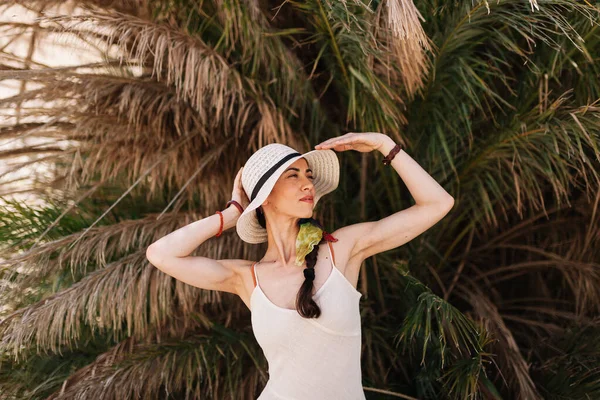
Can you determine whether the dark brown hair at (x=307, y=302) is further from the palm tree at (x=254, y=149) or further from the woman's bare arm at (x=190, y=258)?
the palm tree at (x=254, y=149)

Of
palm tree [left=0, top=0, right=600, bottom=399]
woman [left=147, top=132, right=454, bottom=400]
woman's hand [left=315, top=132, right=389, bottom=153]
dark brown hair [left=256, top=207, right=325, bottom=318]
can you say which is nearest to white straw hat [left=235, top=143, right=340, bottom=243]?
woman [left=147, top=132, right=454, bottom=400]

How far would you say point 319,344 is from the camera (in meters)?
2.50

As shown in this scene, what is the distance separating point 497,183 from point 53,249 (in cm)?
270

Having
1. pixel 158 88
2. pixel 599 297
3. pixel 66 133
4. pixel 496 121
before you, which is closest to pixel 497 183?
pixel 496 121

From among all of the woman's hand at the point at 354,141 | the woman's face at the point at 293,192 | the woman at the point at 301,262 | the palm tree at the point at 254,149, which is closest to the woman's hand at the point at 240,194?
the woman at the point at 301,262

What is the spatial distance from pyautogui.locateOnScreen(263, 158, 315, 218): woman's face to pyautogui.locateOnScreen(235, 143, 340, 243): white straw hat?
6 centimetres

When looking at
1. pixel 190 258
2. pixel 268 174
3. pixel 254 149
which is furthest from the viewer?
pixel 254 149

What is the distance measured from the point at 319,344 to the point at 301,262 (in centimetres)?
33

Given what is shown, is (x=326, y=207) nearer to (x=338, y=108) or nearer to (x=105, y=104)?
(x=338, y=108)

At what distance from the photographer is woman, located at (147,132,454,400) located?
2.51 meters

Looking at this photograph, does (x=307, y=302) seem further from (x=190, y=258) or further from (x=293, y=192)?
(x=190, y=258)

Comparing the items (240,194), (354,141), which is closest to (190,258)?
(240,194)

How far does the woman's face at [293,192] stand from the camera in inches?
103

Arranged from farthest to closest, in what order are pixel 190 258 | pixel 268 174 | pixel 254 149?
pixel 254 149 → pixel 190 258 → pixel 268 174
